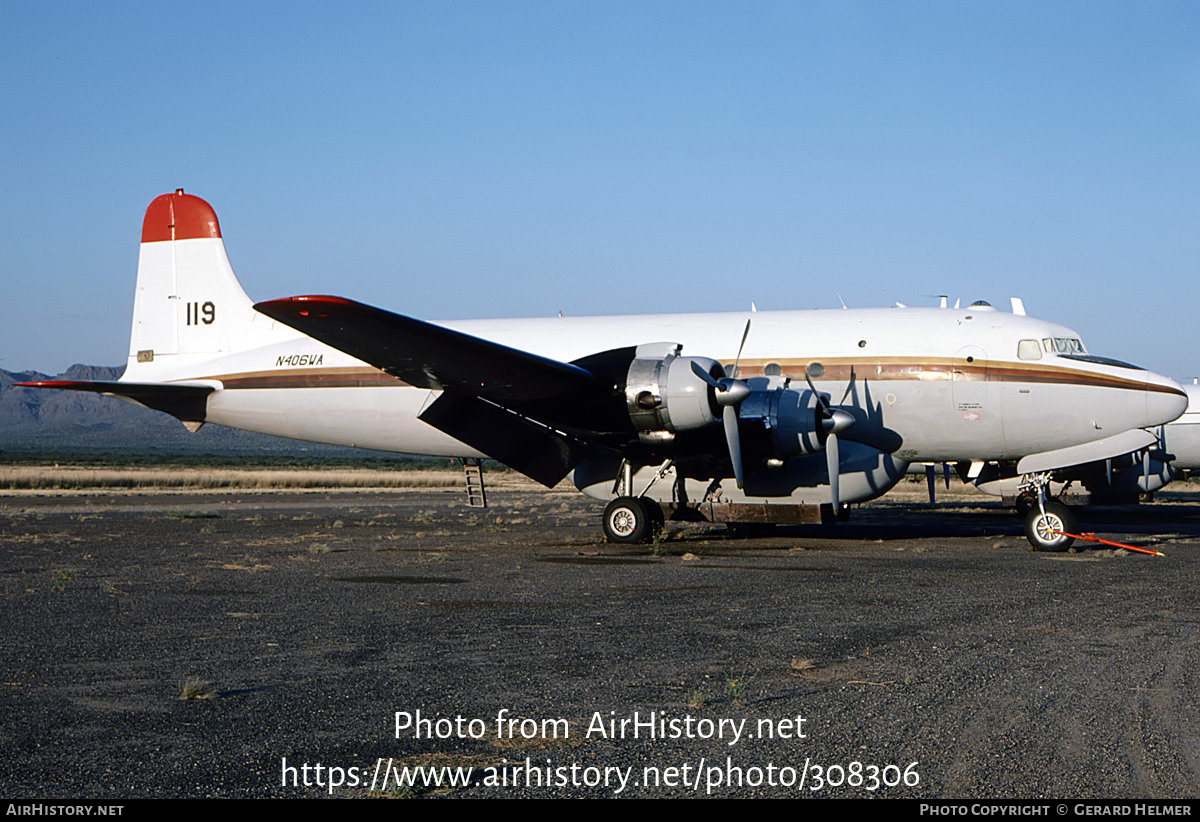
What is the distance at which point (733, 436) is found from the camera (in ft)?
49.6

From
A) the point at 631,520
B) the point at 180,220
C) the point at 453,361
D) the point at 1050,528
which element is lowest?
the point at 1050,528

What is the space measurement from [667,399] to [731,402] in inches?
36.5

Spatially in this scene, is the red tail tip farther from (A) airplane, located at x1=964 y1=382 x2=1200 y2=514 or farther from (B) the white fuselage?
(A) airplane, located at x1=964 y1=382 x2=1200 y2=514

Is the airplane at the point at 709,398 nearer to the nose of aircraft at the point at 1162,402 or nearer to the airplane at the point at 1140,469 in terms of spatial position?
the nose of aircraft at the point at 1162,402

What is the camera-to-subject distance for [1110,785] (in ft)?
15.4

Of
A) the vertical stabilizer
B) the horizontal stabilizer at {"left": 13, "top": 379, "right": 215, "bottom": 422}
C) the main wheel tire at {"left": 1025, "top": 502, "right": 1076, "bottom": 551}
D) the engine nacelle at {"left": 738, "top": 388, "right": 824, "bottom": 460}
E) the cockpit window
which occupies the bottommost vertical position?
the main wheel tire at {"left": 1025, "top": 502, "right": 1076, "bottom": 551}

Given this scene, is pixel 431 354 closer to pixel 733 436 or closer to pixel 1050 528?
pixel 733 436

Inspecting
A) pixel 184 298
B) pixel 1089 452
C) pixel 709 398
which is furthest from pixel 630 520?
pixel 184 298

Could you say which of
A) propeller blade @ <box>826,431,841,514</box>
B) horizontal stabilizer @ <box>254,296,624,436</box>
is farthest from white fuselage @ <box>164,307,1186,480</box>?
horizontal stabilizer @ <box>254,296,624,436</box>

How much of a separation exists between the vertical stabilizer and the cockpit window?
1403 centimetres

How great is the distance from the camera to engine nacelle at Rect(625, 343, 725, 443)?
14.8m

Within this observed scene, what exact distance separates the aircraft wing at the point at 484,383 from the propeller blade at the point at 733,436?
1482 mm

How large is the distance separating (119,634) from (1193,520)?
23.1m
